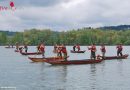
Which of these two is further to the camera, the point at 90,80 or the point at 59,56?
the point at 59,56

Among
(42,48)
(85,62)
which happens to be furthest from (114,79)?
(42,48)

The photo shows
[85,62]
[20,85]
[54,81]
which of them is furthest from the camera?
[85,62]

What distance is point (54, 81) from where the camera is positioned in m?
32.7

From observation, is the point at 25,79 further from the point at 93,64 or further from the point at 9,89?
the point at 93,64

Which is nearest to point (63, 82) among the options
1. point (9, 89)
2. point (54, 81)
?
point (54, 81)

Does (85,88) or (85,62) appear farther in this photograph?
(85,62)

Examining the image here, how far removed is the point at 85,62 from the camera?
166ft

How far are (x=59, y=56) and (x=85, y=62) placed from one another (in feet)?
13.7

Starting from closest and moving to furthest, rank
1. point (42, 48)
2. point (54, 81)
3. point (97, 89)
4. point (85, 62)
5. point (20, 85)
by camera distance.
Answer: point (97, 89) → point (20, 85) → point (54, 81) → point (85, 62) → point (42, 48)

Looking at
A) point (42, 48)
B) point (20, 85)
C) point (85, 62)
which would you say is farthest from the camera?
point (42, 48)

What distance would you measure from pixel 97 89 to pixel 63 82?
14.8 feet

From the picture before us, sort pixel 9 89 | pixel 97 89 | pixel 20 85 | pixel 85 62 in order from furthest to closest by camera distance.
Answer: pixel 85 62
pixel 20 85
pixel 97 89
pixel 9 89

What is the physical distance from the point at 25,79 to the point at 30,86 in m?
4.74

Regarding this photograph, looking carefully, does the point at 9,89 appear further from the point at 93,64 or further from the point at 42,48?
the point at 42,48
